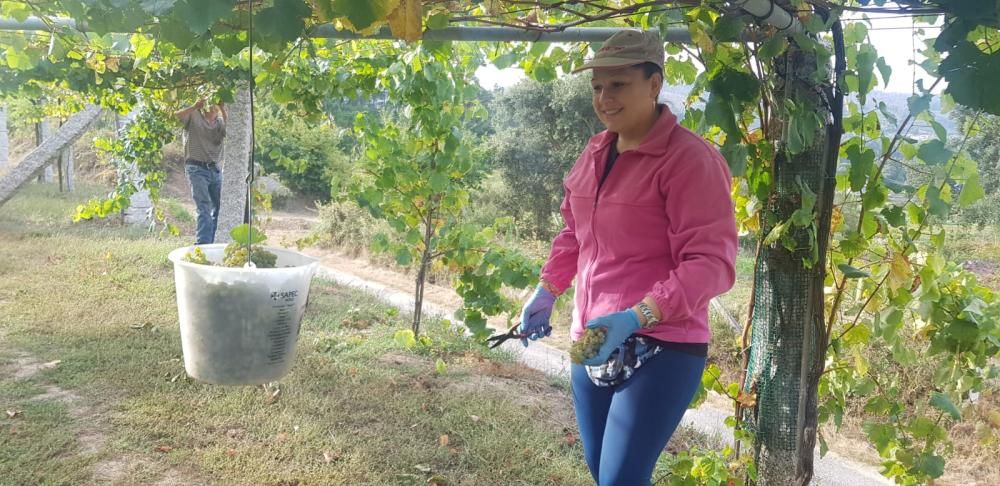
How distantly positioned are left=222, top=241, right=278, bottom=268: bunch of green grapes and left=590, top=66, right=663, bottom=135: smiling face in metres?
1.01

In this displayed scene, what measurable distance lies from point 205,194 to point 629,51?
5.40 m

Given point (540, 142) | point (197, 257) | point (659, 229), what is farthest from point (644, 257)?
point (540, 142)

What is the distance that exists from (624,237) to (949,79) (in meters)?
0.76

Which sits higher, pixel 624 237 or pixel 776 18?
pixel 776 18

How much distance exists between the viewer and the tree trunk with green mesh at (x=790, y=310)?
2016 millimetres

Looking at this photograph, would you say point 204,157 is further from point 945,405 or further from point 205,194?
point 945,405

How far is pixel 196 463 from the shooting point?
293 cm

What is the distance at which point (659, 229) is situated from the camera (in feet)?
5.63

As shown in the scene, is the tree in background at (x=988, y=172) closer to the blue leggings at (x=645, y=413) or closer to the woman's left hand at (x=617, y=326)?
the blue leggings at (x=645, y=413)

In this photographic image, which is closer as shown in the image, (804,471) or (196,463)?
(804,471)

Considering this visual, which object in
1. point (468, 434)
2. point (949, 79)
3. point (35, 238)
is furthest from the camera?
point (35, 238)

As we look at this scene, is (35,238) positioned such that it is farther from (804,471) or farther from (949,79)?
(949,79)

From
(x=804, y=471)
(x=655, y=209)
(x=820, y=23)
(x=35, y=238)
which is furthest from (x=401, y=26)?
(x=35, y=238)

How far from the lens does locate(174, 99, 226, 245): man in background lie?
6020mm
